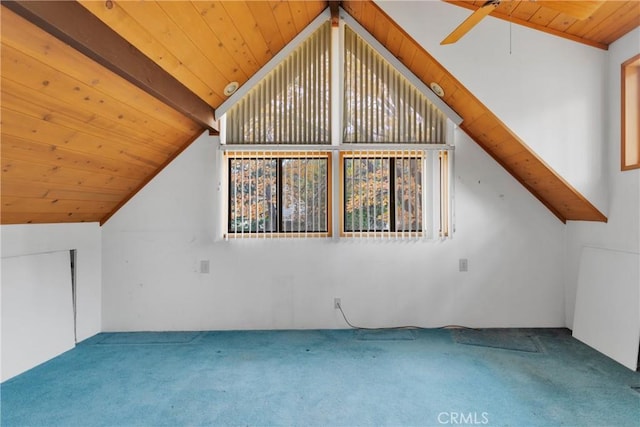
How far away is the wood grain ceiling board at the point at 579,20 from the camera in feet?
7.99

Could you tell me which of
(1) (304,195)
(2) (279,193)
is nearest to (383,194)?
(1) (304,195)

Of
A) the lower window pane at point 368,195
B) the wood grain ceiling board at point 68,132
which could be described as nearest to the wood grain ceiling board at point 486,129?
the lower window pane at point 368,195

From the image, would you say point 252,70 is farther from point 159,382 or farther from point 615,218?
point 615,218

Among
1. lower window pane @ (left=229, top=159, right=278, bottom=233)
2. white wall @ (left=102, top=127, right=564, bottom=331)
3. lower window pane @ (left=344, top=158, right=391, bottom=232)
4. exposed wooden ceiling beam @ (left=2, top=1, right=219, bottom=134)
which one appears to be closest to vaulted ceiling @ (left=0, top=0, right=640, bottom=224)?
exposed wooden ceiling beam @ (left=2, top=1, right=219, bottom=134)

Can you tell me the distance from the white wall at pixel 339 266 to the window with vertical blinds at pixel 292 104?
43 centimetres

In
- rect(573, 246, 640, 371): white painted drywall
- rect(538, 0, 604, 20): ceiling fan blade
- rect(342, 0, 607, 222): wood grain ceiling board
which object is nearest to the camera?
rect(538, 0, 604, 20): ceiling fan blade

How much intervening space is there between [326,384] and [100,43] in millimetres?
2634

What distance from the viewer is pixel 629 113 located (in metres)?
2.79

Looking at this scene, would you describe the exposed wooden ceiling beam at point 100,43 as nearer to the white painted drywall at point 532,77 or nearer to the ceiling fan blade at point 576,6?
the white painted drywall at point 532,77

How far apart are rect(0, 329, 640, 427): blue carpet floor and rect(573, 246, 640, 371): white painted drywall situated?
0.13 meters

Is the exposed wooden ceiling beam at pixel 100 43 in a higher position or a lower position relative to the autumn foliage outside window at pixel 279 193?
higher

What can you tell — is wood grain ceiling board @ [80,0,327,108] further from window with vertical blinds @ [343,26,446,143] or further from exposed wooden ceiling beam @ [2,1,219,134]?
window with vertical blinds @ [343,26,446,143]

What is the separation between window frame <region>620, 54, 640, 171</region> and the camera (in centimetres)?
277

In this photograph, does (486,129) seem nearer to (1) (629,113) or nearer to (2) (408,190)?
(2) (408,190)
